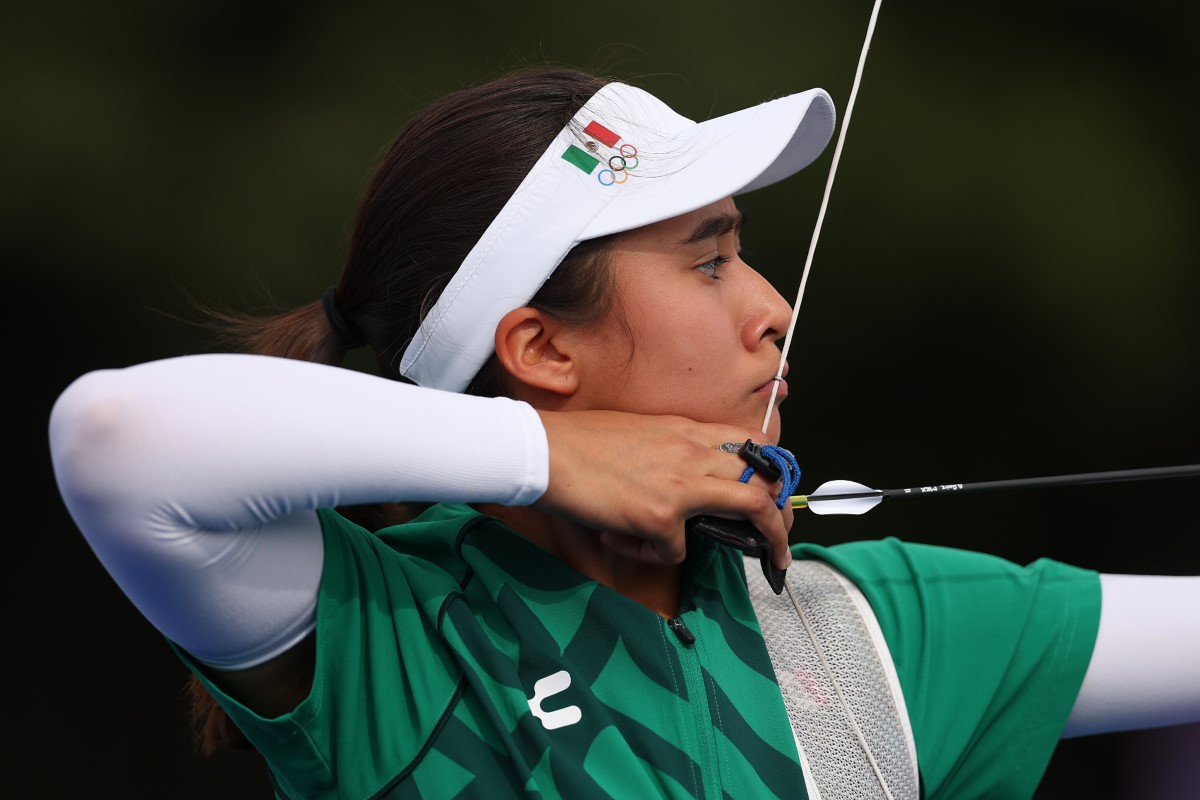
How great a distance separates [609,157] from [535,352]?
18 cm

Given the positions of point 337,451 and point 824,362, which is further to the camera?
point 824,362

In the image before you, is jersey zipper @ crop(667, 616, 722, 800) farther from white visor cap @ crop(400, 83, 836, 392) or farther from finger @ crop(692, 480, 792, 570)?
white visor cap @ crop(400, 83, 836, 392)

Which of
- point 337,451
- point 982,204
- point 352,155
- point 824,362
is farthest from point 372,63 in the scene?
point 337,451

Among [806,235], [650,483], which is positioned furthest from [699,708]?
[806,235]

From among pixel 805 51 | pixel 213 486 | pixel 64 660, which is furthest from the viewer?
pixel 805 51

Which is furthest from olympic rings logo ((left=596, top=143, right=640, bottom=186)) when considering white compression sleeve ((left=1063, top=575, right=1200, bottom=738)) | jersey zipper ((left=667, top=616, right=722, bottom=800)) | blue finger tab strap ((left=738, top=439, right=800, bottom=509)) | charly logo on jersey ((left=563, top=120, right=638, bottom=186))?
white compression sleeve ((left=1063, top=575, right=1200, bottom=738))

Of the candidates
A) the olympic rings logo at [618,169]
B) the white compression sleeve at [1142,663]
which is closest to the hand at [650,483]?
the olympic rings logo at [618,169]

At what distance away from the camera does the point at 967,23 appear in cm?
227

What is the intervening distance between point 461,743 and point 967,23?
5.97ft

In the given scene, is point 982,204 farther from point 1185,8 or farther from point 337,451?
point 337,451

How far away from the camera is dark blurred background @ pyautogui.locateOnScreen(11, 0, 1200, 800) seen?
1.93m

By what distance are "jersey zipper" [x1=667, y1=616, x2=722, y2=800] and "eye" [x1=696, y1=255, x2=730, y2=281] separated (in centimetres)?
29

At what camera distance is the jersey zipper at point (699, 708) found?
36.3 inches

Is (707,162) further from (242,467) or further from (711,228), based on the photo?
(242,467)
